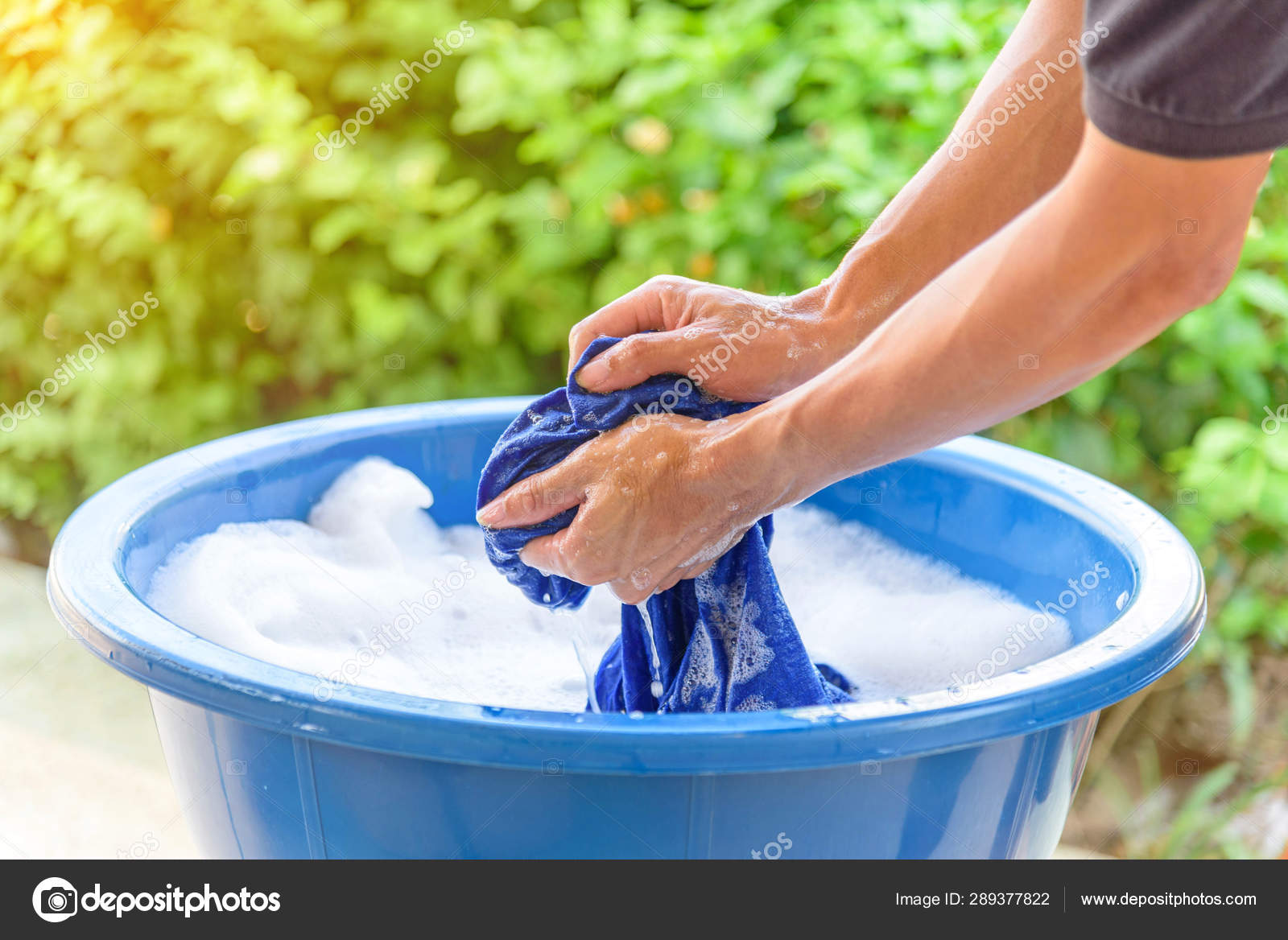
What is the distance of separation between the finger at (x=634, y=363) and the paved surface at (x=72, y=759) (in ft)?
3.56

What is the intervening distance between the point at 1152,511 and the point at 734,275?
0.77 meters

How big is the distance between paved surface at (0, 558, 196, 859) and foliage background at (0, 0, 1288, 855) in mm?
359

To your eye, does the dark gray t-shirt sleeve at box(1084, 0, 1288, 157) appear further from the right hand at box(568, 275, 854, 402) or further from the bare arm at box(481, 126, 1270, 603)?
the right hand at box(568, 275, 854, 402)

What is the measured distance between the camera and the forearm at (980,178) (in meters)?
0.96

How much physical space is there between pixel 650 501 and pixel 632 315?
0.88ft

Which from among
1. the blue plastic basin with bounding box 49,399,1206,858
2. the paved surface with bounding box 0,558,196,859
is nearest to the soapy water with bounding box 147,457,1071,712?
the blue plastic basin with bounding box 49,399,1206,858

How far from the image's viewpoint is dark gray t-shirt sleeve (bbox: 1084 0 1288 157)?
0.57m

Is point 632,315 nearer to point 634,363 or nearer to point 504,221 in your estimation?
point 634,363

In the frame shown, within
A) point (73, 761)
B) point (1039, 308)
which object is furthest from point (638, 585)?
point (73, 761)

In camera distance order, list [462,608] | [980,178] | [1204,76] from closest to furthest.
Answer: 1. [1204,76]
2. [980,178]
3. [462,608]

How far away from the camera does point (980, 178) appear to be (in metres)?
1.01

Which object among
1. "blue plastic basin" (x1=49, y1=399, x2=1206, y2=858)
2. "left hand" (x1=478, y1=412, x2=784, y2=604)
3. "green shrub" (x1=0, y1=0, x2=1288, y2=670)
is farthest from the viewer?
"green shrub" (x1=0, y1=0, x2=1288, y2=670)

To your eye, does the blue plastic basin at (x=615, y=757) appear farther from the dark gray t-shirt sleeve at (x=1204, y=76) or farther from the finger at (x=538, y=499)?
the dark gray t-shirt sleeve at (x=1204, y=76)
